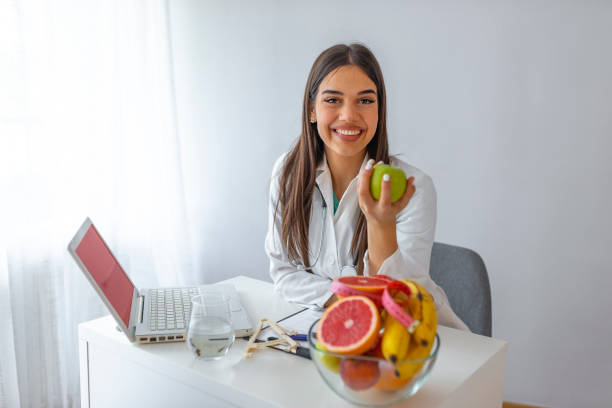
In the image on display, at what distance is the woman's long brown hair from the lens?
1450mm

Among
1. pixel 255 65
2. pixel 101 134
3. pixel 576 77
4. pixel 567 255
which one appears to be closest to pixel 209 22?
pixel 255 65

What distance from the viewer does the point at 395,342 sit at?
748mm

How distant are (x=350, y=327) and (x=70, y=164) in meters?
1.65

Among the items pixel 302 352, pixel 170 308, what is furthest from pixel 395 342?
pixel 170 308

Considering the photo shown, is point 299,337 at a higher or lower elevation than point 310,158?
lower

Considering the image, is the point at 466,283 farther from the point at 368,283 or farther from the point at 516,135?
the point at 516,135

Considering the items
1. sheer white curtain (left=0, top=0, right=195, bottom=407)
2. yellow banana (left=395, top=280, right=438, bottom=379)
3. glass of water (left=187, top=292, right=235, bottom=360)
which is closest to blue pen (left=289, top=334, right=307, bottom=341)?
glass of water (left=187, top=292, right=235, bottom=360)

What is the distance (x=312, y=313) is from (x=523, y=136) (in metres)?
1.34

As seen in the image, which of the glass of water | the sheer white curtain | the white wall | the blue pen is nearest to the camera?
the glass of water

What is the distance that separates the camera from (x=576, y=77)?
2049 millimetres

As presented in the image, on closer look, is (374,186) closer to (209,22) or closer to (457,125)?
(457,125)

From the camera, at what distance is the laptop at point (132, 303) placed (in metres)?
1.05

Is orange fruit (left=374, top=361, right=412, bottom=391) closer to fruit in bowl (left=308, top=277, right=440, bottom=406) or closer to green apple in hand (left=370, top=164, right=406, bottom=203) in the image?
fruit in bowl (left=308, top=277, right=440, bottom=406)

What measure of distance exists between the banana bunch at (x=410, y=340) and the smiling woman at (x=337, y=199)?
18.1 inches
